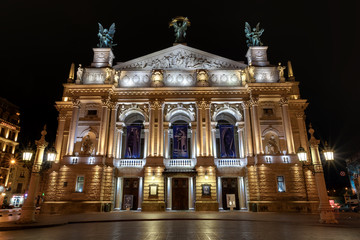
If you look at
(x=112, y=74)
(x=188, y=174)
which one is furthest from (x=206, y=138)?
(x=112, y=74)

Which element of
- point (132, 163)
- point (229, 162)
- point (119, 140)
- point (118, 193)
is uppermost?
point (119, 140)

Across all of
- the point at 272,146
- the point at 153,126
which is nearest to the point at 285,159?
the point at 272,146

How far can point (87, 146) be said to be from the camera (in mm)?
29906

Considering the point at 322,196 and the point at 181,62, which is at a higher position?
the point at 181,62

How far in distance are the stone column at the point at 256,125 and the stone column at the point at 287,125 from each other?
3230mm

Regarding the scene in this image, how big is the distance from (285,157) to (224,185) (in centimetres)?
817

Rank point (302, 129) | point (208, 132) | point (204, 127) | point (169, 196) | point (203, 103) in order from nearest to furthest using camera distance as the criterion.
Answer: point (169, 196) → point (208, 132) → point (204, 127) → point (203, 103) → point (302, 129)

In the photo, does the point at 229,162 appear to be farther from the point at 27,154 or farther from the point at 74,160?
the point at 27,154

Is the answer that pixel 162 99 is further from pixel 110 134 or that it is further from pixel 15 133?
pixel 15 133

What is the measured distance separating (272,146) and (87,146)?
22450 mm

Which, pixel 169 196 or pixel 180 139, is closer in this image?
pixel 169 196

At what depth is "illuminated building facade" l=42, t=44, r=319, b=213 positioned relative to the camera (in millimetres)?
27906

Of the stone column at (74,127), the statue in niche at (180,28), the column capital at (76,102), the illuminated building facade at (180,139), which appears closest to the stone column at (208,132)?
the illuminated building facade at (180,139)

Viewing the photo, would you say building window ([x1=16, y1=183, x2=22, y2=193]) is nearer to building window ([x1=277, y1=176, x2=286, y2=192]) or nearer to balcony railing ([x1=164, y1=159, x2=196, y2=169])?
balcony railing ([x1=164, y1=159, x2=196, y2=169])
